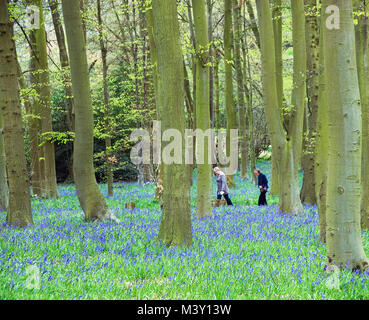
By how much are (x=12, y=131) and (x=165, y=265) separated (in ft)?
18.2

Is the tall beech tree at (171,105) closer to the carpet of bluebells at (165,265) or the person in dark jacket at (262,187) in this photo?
the carpet of bluebells at (165,265)

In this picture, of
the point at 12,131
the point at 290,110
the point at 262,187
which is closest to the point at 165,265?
the point at 12,131

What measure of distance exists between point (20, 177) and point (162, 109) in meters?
4.11

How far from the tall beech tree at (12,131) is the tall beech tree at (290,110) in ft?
22.8

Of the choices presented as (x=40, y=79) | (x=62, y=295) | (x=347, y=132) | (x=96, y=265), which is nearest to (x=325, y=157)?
(x=347, y=132)

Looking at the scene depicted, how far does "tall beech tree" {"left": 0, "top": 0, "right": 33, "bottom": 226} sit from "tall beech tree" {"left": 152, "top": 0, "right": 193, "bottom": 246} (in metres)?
3.87

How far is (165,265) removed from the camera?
207 inches

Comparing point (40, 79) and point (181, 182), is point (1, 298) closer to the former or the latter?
point (181, 182)

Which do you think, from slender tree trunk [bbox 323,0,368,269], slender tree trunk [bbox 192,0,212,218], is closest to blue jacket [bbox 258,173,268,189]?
slender tree trunk [bbox 192,0,212,218]

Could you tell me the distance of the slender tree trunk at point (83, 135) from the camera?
9570 millimetres

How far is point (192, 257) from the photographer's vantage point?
5832 millimetres

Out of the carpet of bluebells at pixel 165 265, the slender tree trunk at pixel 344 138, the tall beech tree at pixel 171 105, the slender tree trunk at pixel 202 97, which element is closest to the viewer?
the carpet of bluebells at pixel 165 265

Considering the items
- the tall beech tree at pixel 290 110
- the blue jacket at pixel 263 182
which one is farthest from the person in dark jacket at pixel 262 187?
the tall beech tree at pixel 290 110

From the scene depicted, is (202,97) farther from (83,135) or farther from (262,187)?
(262,187)
